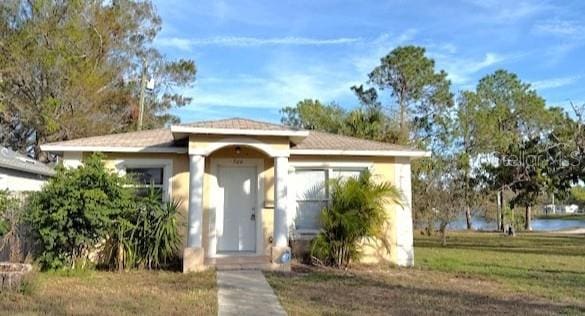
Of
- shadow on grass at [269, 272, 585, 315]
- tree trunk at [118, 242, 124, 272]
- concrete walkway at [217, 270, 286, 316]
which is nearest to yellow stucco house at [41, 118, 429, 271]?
concrete walkway at [217, 270, 286, 316]

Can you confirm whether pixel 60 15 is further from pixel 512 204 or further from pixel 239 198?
pixel 512 204

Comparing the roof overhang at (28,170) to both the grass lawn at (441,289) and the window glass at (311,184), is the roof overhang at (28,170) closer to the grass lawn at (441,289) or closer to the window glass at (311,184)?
the window glass at (311,184)

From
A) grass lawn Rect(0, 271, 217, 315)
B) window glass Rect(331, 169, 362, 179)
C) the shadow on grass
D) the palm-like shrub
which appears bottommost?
the shadow on grass

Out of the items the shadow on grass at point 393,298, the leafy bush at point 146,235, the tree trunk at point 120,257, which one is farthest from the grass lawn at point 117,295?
the shadow on grass at point 393,298

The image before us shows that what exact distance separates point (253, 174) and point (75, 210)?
14.6ft

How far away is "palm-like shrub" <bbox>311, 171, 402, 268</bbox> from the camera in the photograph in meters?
12.3

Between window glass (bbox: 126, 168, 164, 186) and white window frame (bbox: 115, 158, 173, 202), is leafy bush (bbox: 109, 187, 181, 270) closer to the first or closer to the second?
white window frame (bbox: 115, 158, 173, 202)

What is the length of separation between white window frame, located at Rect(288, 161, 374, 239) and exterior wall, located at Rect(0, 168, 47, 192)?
25.8 feet

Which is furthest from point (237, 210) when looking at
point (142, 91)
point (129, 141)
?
point (142, 91)

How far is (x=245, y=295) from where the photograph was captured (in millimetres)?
8953

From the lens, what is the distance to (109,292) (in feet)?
29.8

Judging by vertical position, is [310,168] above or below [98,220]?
above

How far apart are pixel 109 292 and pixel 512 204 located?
32.0 m

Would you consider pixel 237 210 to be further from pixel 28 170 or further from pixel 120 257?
pixel 28 170
